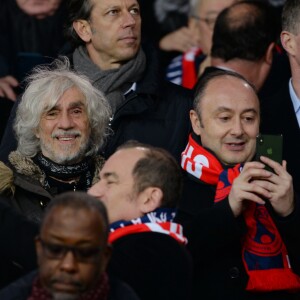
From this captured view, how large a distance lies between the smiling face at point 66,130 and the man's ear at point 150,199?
1.13m

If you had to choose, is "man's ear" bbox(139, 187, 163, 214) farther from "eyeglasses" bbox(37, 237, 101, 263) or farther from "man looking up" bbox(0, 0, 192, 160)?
"man looking up" bbox(0, 0, 192, 160)

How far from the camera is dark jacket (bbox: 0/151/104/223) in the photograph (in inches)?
237

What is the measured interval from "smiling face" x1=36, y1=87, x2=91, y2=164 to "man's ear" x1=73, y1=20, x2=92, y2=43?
1064 millimetres

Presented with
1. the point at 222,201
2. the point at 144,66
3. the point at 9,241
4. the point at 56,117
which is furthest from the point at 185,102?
the point at 9,241

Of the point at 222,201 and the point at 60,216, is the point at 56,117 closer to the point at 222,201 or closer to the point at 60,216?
the point at 222,201

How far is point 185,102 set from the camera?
23.3 feet

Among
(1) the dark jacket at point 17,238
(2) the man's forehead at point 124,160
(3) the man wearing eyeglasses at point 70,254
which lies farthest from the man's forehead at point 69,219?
(2) the man's forehead at point 124,160

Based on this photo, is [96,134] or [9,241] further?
[96,134]

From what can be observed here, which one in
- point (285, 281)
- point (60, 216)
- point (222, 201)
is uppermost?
point (60, 216)

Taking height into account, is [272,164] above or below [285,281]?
above

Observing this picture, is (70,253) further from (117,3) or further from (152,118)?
(117,3)

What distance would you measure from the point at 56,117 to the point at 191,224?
1.08 m

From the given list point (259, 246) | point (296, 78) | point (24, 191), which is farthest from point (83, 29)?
point (259, 246)

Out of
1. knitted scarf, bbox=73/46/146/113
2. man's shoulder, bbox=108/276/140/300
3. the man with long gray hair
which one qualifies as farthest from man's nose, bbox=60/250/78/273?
knitted scarf, bbox=73/46/146/113
